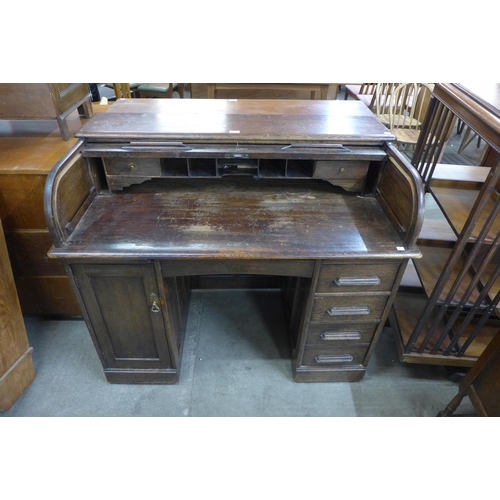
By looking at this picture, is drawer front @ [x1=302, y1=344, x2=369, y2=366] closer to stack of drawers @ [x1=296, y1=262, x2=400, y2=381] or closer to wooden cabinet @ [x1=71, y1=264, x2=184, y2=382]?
stack of drawers @ [x1=296, y1=262, x2=400, y2=381]

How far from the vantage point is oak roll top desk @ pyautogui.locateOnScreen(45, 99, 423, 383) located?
1.27 meters

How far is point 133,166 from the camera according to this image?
4.75 feet

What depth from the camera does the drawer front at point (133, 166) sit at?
1437 mm

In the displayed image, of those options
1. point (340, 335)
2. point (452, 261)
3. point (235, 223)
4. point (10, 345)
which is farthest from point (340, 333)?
point (10, 345)

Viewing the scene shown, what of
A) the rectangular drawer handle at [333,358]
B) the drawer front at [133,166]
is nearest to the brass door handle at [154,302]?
the drawer front at [133,166]

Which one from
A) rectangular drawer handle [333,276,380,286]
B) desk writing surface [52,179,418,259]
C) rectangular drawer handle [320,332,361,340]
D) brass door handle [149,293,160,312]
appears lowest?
rectangular drawer handle [320,332,361,340]

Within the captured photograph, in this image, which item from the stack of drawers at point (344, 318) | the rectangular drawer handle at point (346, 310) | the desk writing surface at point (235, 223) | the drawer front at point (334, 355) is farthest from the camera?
the drawer front at point (334, 355)

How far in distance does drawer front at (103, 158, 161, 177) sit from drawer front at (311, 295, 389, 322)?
33.5 inches

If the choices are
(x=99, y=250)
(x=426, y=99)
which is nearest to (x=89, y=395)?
(x=99, y=250)

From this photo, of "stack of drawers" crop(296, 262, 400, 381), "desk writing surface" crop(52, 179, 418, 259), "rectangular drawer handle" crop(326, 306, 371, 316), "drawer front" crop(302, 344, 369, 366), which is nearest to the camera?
"desk writing surface" crop(52, 179, 418, 259)

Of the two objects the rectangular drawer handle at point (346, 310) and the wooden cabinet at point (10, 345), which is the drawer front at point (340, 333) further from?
the wooden cabinet at point (10, 345)

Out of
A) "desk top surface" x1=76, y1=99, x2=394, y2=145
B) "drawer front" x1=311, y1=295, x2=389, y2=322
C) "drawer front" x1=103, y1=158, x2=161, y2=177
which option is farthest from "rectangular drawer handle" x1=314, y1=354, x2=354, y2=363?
"drawer front" x1=103, y1=158, x2=161, y2=177

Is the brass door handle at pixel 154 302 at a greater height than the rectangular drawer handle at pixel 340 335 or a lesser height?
greater

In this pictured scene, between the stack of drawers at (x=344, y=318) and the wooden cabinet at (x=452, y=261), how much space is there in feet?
0.78
